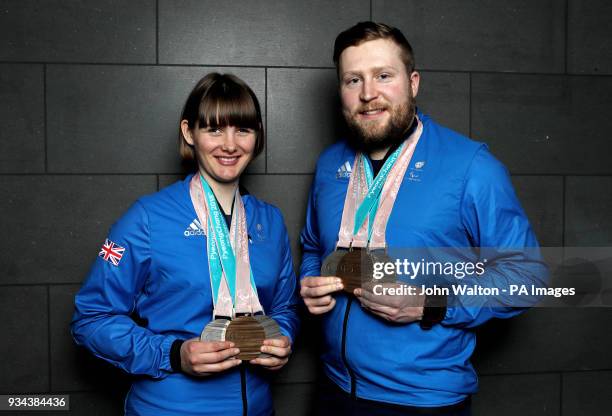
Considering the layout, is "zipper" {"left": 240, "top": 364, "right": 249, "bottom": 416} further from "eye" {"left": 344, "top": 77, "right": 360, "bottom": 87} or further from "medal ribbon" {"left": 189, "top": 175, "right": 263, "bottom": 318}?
"eye" {"left": 344, "top": 77, "right": 360, "bottom": 87}

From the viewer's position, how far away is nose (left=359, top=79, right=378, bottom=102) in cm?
179

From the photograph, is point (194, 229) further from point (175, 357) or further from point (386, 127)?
point (386, 127)

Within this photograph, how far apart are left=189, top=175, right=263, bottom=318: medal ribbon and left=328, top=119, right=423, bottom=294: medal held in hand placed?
0.90 feet

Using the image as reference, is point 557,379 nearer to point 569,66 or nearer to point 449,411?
point 449,411

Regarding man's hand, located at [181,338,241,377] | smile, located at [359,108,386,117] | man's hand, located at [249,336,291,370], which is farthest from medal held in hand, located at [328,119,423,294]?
man's hand, located at [181,338,241,377]

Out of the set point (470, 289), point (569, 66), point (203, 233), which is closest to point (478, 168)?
point (470, 289)

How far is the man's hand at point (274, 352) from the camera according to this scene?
5.41 feet

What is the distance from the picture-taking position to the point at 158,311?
1.75 meters

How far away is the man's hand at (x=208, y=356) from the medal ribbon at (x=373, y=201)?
53 cm

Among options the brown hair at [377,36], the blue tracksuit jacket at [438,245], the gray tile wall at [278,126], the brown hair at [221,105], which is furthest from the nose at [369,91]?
the gray tile wall at [278,126]

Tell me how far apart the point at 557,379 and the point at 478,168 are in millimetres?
1581

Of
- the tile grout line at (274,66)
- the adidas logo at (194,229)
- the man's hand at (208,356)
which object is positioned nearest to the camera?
the man's hand at (208,356)

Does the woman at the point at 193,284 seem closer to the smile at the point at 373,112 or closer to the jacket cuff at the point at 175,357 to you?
the jacket cuff at the point at 175,357

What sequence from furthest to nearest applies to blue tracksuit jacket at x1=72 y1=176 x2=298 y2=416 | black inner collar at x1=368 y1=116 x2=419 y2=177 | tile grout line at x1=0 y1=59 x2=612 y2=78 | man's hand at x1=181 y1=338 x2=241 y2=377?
1. tile grout line at x1=0 y1=59 x2=612 y2=78
2. black inner collar at x1=368 y1=116 x2=419 y2=177
3. blue tracksuit jacket at x1=72 y1=176 x2=298 y2=416
4. man's hand at x1=181 y1=338 x2=241 y2=377
